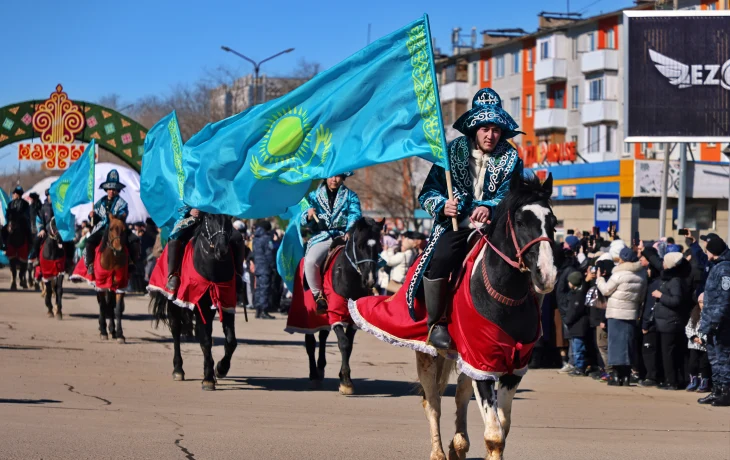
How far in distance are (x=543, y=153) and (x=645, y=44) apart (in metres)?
36.6

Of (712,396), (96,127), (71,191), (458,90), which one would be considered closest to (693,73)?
(712,396)

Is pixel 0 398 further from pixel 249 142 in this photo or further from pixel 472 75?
pixel 472 75

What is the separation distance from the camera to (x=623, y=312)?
1522cm

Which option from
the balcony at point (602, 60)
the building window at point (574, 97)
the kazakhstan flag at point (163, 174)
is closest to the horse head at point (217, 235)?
the kazakhstan flag at point (163, 174)

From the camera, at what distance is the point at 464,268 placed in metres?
8.00

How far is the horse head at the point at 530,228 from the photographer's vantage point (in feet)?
22.8

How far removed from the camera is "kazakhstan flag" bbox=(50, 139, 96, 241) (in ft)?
73.8

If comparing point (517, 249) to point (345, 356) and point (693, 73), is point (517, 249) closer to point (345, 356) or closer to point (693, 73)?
point (345, 356)

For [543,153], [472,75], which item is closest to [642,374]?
[543,153]

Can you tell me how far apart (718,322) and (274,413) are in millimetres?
5517

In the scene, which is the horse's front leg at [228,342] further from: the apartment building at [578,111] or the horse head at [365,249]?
the apartment building at [578,111]

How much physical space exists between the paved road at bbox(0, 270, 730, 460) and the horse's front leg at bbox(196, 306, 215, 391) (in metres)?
0.20

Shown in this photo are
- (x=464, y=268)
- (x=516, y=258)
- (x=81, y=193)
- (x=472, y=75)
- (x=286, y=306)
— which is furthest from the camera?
(x=472, y=75)

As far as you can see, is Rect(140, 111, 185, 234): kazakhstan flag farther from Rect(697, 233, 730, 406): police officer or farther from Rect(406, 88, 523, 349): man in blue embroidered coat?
Rect(406, 88, 523, 349): man in blue embroidered coat
